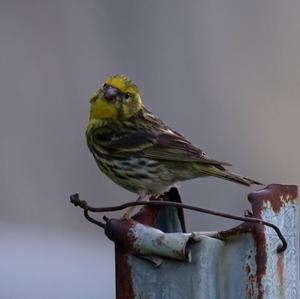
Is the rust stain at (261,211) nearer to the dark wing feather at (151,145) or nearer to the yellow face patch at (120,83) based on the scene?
the dark wing feather at (151,145)

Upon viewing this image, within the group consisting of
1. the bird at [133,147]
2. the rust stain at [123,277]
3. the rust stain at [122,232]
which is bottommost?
the rust stain at [123,277]

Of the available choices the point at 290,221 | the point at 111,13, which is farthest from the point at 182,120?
the point at 290,221

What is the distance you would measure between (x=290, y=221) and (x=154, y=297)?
0.40 meters

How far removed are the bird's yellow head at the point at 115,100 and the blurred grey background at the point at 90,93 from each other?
7.58 ft

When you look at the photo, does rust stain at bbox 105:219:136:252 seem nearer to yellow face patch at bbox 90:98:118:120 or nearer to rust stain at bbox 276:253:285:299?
rust stain at bbox 276:253:285:299

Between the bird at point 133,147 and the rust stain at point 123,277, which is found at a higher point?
the bird at point 133,147

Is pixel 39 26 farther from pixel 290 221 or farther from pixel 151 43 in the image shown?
pixel 290 221

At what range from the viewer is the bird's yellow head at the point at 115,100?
490 centimetres

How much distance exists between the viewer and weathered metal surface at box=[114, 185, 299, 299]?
2.89 m

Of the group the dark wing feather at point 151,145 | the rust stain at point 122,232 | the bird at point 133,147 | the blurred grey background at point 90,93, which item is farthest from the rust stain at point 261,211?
the blurred grey background at point 90,93

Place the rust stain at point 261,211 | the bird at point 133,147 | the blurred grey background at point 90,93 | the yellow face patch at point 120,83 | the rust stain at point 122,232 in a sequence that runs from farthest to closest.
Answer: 1. the blurred grey background at point 90,93
2. the yellow face patch at point 120,83
3. the bird at point 133,147
4. the rust stain at point 122,232
5. the rust stain at point 261,211

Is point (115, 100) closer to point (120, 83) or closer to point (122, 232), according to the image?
point (120, 83)

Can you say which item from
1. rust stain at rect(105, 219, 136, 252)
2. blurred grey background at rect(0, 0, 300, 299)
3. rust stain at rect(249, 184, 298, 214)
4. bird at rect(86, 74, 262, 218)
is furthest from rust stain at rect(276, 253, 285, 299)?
blurred grey background at rect(0, 0, 300, 299)

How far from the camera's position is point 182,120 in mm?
7469
